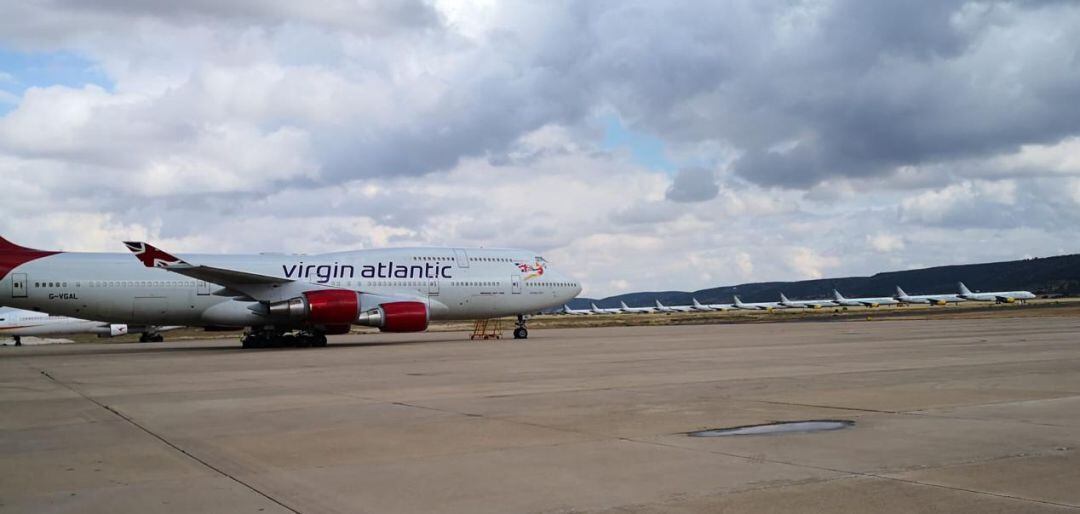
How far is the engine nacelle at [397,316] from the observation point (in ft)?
104

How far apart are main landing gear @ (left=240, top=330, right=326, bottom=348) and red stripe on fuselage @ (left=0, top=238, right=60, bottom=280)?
729 cm

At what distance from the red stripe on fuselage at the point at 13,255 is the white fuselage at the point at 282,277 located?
17 centimetres

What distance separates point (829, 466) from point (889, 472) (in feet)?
1.60

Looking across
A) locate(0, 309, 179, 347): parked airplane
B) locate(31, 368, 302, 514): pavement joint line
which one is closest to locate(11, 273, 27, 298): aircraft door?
locate(31, 368, 302, 514): pavement joint line

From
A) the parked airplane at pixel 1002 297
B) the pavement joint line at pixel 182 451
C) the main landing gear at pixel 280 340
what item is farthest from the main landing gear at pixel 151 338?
the parked airplane at pixel 1002 297

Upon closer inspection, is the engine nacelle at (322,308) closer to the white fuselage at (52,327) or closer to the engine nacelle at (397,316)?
the engine nacelle at (397,316)

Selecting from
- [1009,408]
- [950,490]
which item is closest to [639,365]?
[1009,408]

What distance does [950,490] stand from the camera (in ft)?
19.8

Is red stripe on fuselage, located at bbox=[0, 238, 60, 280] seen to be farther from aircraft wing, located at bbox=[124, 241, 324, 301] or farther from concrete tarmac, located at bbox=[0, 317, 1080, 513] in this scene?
concrete tarmac, located at bbox=[0, 317, 1080, 513]

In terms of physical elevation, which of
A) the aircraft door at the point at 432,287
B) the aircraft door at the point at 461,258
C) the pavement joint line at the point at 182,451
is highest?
the aircraft door at the point at 461,258

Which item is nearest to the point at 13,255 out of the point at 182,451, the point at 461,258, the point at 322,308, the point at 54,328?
the point at 322,308

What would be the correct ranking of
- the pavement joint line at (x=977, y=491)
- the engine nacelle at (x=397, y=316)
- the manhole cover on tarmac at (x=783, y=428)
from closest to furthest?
the pavement joint line at (x=977, y=491) → the manhole cover on tarmac at (x=783, y=428) → the engine nacelle at (x=397, y=316)

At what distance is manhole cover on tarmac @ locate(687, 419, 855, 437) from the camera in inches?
353

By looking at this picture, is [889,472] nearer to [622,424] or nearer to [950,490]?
[950,490]
